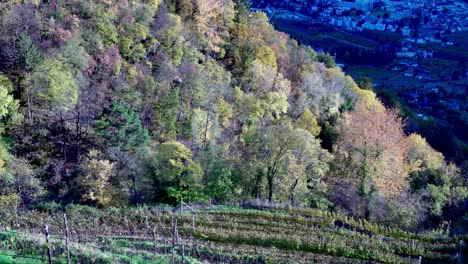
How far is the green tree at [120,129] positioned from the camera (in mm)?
32219

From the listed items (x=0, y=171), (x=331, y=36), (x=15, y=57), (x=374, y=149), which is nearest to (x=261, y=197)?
(x=374, y=149)

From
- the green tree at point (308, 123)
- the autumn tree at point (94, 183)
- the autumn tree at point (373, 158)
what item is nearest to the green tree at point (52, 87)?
the autumn tree at point (94, 183)

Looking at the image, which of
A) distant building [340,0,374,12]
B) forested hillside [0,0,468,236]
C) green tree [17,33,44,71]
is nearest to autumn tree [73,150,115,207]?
forested hillside [0,0,468,236]

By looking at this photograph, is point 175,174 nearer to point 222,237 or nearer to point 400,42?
point 222,237

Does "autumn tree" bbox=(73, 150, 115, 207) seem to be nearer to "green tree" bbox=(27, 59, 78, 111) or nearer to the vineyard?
the vineyard

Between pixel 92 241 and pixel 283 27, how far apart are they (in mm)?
130750

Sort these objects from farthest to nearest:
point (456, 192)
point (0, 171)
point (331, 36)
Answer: point (331, 36) < point (456, 192) < point (0, 171)

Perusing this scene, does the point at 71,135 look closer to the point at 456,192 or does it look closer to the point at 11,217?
the point at 11,217

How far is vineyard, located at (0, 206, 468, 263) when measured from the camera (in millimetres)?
19078

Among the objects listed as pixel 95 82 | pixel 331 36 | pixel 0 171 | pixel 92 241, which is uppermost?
pixel 331 36

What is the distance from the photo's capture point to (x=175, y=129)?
129 ft

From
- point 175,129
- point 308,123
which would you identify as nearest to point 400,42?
point 308,123

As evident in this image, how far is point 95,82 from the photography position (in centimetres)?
3966

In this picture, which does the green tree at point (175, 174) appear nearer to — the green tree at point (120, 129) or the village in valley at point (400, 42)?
the green tree at point (120, 129)
